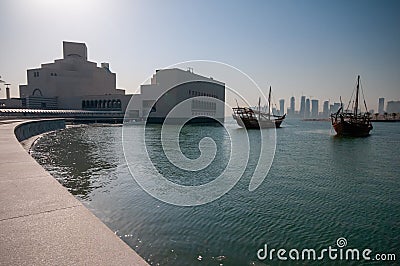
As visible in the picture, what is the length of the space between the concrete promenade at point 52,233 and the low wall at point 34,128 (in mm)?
18563

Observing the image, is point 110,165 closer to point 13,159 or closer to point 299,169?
point 13,159

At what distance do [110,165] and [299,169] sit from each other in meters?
10.9

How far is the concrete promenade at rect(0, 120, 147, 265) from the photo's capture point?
2488 mm

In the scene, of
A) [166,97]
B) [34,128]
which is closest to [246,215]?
[34,128]

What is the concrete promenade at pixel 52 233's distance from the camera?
2488 millimetres

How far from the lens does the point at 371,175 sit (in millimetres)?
14086

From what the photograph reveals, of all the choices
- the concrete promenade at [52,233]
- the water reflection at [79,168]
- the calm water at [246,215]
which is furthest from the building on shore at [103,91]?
the concrete promenade at [52,233]

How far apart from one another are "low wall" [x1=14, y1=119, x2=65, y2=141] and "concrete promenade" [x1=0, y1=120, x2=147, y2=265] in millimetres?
18563

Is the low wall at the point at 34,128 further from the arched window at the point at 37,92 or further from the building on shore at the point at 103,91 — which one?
the arched window at the point at 37,92

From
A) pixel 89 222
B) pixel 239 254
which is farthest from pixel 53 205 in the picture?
pixel 239 254

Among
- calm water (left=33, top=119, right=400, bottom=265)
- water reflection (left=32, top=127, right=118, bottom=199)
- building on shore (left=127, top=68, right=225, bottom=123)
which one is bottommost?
calm water (left=33, top=119, right=400, bottom=265)

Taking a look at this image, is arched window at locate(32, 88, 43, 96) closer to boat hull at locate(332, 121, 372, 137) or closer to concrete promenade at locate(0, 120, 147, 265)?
boat hull at locate(332, 121, 372, 137)

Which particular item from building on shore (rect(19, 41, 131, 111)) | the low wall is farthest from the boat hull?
building on shore (rect(19, 41, 131, 111))

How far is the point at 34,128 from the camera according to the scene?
28766mm
